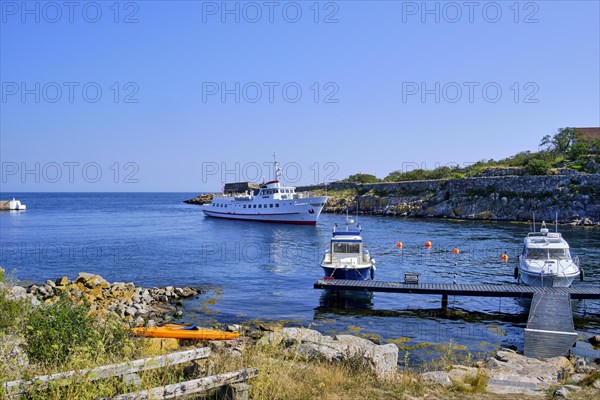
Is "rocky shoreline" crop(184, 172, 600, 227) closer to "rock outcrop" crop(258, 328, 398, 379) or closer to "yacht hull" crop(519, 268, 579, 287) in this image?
"yacht hull" crop(519, 268, 579, 287)

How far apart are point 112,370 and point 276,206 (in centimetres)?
6587

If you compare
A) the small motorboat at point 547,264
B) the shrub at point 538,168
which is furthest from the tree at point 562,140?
the small motorboat at point 547,264

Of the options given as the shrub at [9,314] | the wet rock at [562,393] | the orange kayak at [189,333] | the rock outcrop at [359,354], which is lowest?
the orange kayak at [189,333]

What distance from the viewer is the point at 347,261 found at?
2562cm

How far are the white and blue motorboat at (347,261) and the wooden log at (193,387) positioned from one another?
17019 mm

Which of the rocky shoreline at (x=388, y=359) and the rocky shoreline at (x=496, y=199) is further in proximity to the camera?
the rocky shoreline at (x=496, y=199)

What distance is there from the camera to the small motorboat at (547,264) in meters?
22.7

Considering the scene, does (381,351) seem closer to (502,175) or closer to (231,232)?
(231,232)

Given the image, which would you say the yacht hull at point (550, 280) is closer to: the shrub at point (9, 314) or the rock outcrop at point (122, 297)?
the rock outcrop at point (122, 297)

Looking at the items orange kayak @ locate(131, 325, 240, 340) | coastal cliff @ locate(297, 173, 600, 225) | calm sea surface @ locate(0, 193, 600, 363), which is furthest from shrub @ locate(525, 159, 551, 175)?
orange kayak @ locate(131, 325, 240, 340)

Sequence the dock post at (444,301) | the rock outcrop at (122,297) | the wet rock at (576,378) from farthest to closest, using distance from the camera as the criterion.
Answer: the dock post at (444,301)
the rock outcrop at (122,297)
the wet rock at (576,378)

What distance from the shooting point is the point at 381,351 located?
35.1ft

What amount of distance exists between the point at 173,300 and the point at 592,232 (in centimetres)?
4270

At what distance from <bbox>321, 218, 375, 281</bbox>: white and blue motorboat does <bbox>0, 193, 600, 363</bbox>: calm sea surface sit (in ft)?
4.41
